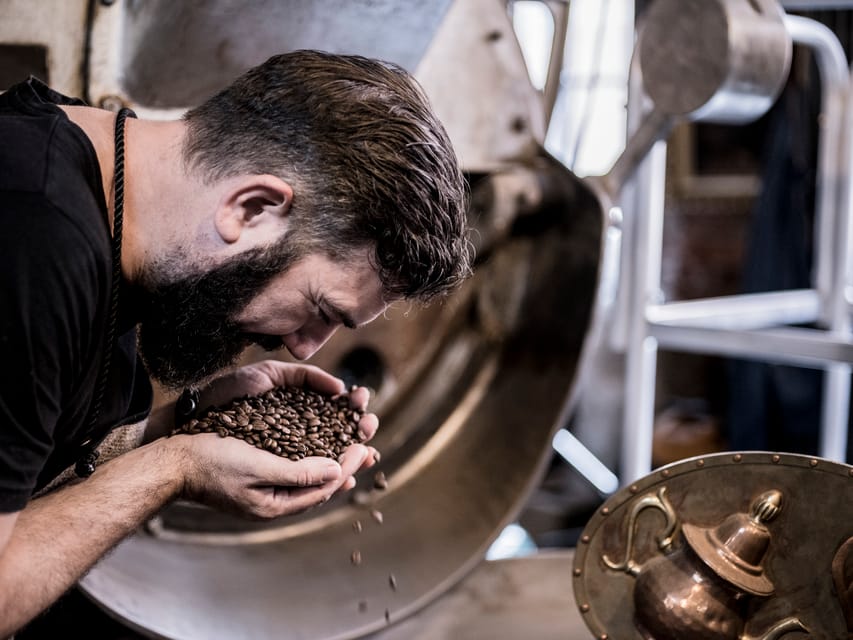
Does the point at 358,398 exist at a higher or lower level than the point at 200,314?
lower

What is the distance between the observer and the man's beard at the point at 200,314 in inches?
35.1

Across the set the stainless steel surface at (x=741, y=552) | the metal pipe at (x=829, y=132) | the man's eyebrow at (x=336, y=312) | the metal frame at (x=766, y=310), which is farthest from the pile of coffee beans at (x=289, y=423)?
the metal pipe at (x=829, y=132)

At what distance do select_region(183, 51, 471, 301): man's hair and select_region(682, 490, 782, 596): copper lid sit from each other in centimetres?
37

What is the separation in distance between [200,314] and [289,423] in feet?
0.55

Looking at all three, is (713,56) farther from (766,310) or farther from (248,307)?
(248,307)

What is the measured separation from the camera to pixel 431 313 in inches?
62.6

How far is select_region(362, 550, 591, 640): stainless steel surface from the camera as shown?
126 cm

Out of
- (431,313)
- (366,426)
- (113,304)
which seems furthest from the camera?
(431,313)

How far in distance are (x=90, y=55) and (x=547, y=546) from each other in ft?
6.91

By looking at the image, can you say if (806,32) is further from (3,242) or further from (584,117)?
(3,242)

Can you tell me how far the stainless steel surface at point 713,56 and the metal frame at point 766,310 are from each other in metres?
0.16

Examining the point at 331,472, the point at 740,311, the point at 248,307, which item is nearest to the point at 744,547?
the point at 331,472

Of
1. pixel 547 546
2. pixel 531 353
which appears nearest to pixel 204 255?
pixel 531 353

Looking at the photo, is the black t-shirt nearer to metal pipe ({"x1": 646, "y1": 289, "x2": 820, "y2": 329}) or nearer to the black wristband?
the black wristband
